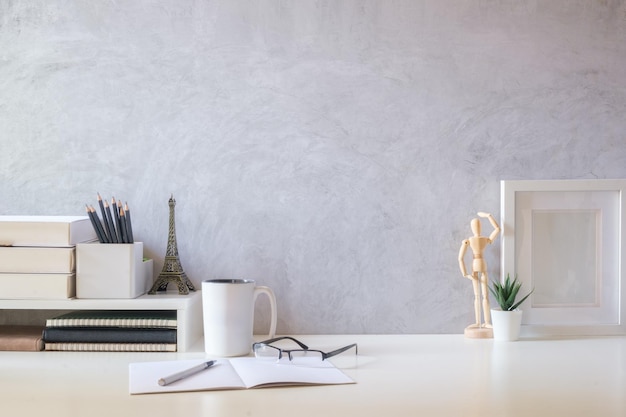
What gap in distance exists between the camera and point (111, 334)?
4.35 ft

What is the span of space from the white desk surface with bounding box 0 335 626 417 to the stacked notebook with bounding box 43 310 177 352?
0.07ft

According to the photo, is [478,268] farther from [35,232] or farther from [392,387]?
[35,232]

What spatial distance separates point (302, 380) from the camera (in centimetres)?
108

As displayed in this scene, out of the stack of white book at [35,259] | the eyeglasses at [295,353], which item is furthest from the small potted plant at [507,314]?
the stack of white book at [35,259]

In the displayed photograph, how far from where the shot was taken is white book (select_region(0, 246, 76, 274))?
51.9 inches

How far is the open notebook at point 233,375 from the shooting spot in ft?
3.46

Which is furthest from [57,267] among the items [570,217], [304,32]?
[570,217]

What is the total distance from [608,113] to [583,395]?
700mm

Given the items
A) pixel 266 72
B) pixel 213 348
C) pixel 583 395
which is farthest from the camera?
pixel 266 72

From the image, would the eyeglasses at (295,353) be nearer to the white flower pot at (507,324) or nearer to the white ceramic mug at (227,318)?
the white ceramic mug at (227,318)

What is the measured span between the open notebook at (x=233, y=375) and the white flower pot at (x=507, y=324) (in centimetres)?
39

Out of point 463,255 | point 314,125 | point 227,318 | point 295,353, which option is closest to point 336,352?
point 295,353

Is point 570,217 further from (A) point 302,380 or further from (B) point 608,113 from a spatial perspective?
(A) point 302,380

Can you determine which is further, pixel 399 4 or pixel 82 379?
pixel 399 4
